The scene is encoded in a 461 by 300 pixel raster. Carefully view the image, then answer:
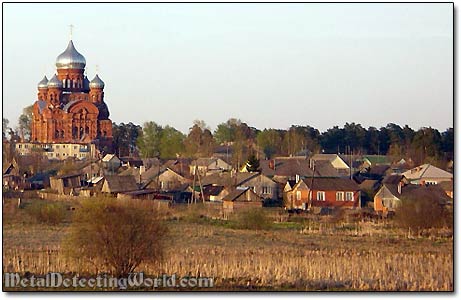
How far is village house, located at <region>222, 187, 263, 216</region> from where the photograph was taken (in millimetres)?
21853

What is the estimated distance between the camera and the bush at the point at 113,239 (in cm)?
954

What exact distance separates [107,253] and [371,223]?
9.30m

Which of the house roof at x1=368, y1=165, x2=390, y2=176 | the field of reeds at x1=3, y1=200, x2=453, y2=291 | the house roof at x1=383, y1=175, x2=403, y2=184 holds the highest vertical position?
the house roof at x1=368, y1=165, x2=390, y2=176

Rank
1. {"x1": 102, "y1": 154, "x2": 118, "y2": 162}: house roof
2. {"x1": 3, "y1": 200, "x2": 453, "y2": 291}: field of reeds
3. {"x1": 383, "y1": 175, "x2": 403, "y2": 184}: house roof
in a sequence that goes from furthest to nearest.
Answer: {"x1": 102, "y1": 154, "x2": 118, "y2": 162}: house roof < {"x1": 383, "y1": 175, "x2": 403, "y2": 184}: house roof < {"x1": 3, "y1": 200, "x2": 453, "y2": 291}: field of reeds

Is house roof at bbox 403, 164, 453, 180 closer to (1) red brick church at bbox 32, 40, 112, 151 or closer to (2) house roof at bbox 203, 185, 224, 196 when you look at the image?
(2) house roof at bbox 203, 185, 224, 196

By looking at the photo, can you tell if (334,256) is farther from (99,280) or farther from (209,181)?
(209,181)

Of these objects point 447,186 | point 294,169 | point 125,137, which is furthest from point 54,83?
point 447,186

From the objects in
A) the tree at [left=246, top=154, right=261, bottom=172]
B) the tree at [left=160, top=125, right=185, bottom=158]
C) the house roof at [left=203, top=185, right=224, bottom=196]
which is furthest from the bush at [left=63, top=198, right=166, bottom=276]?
the tree at [left=160, top=125, right=185, bottom=158]

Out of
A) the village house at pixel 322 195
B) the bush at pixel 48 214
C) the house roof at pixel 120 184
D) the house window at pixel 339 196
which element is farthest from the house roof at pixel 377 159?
the bush at pixel 48 214

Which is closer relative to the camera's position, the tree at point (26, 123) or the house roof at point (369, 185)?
the house roof at point (369, 185)

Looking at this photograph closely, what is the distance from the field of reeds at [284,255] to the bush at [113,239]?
145 mm

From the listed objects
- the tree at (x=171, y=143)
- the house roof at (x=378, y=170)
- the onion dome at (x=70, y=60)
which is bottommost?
the house roof at (x=378, y=170)

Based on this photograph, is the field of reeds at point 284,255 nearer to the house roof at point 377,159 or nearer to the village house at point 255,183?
the village house at point 255,183

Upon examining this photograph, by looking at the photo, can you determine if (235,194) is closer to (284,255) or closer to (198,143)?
(284,255)
